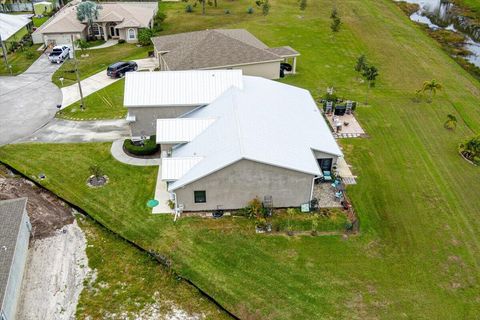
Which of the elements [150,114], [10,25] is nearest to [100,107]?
[150,114]

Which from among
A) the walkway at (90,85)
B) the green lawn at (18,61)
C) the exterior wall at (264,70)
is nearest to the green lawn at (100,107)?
the walkway at (90,85)

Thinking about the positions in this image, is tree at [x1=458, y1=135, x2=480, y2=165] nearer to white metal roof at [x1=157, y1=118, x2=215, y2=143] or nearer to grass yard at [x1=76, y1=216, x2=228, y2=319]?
white metal roof at [x1=157, y1=118, x2=215, y2=143]

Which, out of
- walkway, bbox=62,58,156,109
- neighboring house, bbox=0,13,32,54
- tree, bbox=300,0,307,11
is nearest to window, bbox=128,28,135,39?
walkway, bbox=62,58,156,109

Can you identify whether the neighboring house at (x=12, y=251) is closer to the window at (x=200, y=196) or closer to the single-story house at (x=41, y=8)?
the window at (x=200, y=196)

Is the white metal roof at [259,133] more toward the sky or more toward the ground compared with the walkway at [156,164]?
more toward the sky

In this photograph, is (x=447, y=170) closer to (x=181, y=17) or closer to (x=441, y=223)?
(x=441, y=223)

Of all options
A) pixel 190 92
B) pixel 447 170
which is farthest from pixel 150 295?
pixel 447 170

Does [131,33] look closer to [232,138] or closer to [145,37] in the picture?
[145,37]
